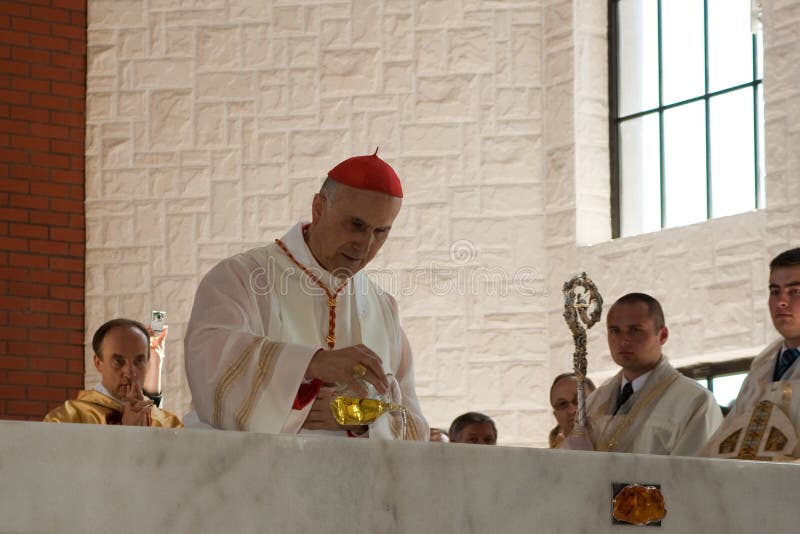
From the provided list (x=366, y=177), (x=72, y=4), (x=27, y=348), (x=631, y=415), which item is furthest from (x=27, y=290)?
(x=366, y=177)

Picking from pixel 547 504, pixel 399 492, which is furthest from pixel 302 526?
pixel 547 504

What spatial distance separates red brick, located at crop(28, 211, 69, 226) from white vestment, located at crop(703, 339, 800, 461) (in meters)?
5.61

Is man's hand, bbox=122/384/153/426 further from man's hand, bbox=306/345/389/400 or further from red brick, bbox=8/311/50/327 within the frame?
red brick, bbox=8/311/50/327

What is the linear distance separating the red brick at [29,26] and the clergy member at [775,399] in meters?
5.76

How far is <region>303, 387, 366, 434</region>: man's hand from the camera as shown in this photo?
13.8ft

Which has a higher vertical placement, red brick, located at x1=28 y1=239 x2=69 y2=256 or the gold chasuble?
red brick, located at x1=28 y1=239 x2=69 y2=256

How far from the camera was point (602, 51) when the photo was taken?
31.2 ft

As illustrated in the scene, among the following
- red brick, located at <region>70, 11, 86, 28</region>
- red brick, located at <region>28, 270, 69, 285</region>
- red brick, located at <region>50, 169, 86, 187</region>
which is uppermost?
red brick, located at <region>70, 11, 86, 28</region>

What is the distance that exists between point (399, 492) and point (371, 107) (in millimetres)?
6687

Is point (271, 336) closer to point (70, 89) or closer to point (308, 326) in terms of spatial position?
point (308, 326)

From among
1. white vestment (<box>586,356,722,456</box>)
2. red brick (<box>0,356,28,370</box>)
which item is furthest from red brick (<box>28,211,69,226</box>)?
white vestment (<box>586,356,722,456</box>)

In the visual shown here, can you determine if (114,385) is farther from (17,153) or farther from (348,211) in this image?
(17,153)

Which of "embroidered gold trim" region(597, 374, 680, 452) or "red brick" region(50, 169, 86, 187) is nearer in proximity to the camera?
"embroidered gold trim" region(597, 374, 680, 452)

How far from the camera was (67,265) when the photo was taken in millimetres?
9453
